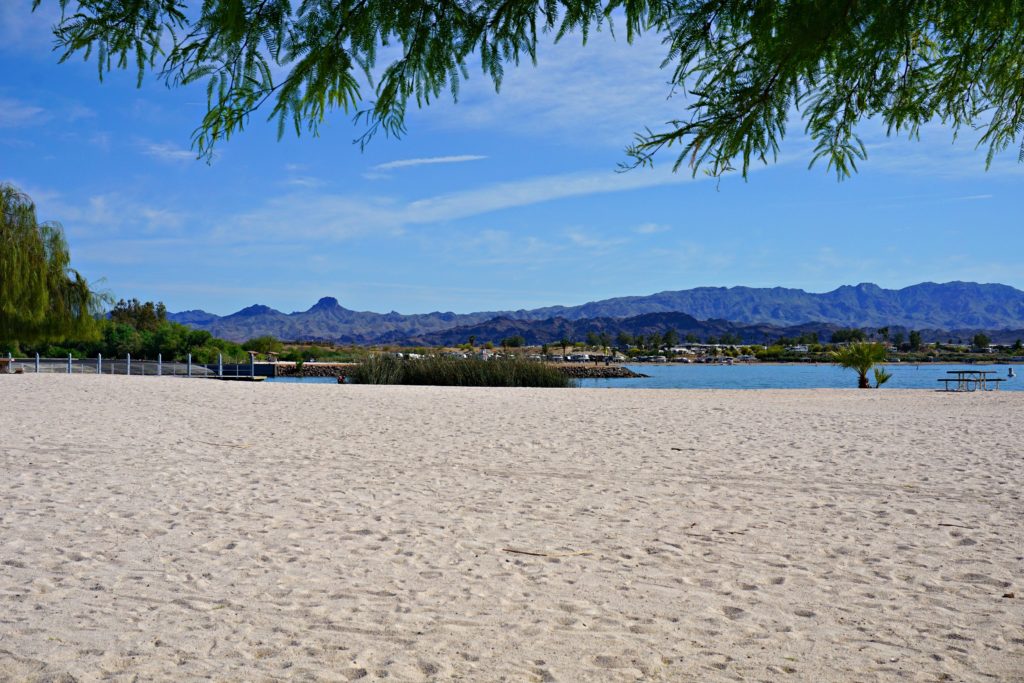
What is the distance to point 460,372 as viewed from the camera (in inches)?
994

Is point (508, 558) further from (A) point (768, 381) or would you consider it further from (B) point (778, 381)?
(B) point (778, 381)

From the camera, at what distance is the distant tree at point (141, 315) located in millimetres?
73750

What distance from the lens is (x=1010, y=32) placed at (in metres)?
3.53

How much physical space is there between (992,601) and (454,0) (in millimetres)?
3741

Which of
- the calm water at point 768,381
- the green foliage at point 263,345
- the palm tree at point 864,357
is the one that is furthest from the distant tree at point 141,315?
the palm tree at point 864,357

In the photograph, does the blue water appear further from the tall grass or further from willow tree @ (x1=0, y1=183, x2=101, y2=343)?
willow tree @ (x1=0, y1=183, x2=101, y2=343)

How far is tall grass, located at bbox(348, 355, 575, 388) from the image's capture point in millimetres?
25078

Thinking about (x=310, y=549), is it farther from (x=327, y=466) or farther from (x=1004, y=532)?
(x=1004, y=532)

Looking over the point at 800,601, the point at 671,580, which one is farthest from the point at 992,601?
the point at 671,580

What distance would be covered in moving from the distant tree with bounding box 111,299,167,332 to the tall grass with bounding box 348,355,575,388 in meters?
52.6

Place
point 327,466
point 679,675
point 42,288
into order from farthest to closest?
point 42,288
point 327,466
point 679,675

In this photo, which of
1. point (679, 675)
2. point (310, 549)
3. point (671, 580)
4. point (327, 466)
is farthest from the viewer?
point (327, 466)

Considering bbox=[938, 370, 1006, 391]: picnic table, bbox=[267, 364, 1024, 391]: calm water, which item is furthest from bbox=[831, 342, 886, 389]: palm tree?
bbox=[267, 364, 1024, 391]: calm water

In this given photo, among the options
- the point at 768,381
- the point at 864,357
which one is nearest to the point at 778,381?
the point at 768,381
